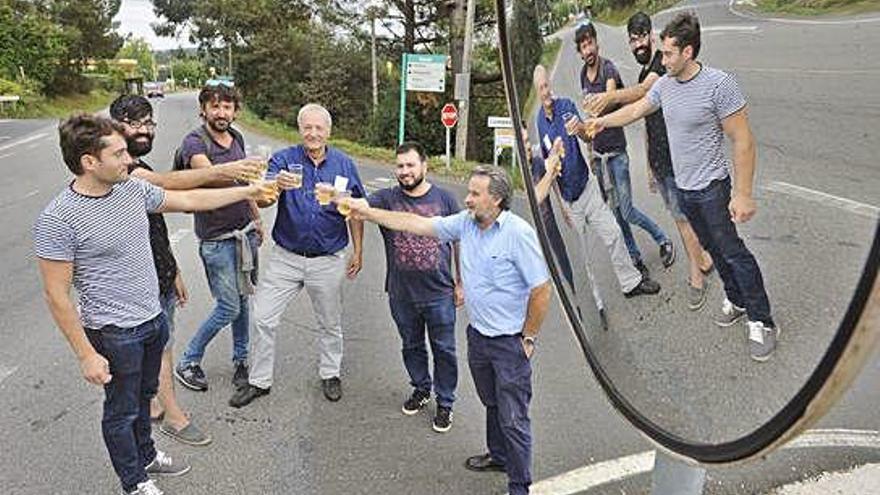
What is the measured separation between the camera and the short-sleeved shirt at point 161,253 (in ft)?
11.0

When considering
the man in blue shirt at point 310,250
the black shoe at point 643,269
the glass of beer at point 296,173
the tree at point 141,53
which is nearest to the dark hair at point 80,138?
the glass of beer at point 296,173

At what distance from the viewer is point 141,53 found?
9669cm

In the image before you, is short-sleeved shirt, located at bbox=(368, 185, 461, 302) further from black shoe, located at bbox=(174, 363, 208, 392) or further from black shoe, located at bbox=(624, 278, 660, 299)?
black shoe, located at bbox=(624, 278, 660, 299)

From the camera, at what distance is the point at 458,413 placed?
409cm

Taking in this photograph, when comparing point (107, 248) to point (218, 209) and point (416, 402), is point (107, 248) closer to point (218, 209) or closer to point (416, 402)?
point (218, 209)

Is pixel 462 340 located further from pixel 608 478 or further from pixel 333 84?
pixel 333 84

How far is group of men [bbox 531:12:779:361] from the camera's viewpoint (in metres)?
0.67

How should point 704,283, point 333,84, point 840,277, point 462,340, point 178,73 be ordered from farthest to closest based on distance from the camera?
point 178,73 → point 333,84 → point 462,340 → point 704,283 → point 840,277

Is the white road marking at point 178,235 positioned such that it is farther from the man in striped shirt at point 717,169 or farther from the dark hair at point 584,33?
the man in striped shirt at point 717,169

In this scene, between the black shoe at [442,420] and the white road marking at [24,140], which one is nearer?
the black shoe at [442,420]

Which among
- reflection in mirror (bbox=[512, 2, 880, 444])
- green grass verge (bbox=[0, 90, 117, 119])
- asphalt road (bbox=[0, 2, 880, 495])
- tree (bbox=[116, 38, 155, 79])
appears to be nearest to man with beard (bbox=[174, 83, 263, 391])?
asphalt road (bbox=[0, 2, 880, 495])

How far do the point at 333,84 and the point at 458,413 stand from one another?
94.7 feet

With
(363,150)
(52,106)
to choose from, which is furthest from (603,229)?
(52,106)

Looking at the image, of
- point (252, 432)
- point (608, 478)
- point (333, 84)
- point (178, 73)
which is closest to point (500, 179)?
point (608, 478)
